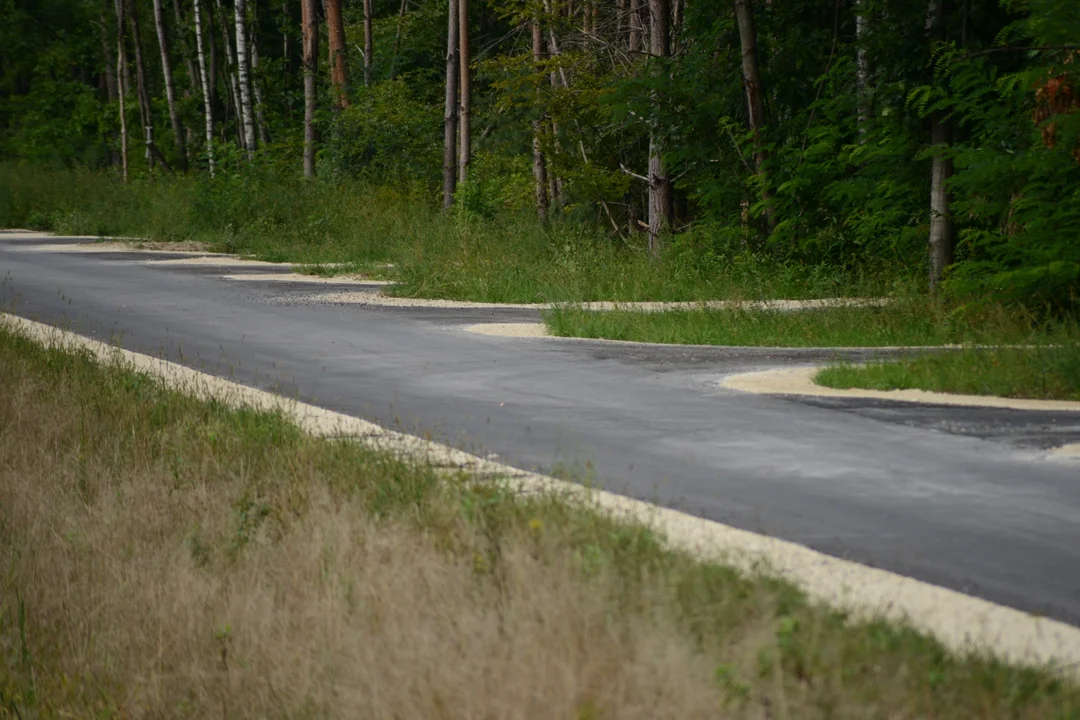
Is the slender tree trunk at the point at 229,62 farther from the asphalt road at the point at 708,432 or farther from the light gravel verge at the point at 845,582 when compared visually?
the light gravel verge at the point at 845,582

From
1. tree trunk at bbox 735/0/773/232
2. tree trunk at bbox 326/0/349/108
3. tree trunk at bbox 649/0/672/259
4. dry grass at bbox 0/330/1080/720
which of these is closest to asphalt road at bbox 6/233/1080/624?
dry grass at bbox 0/330/1080/720

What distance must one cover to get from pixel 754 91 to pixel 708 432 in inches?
464

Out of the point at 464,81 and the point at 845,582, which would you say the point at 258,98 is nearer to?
the point at 464,81

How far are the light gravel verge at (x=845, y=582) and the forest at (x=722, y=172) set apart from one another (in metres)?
7.66

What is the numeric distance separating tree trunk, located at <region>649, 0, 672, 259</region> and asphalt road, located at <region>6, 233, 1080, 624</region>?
5733mm

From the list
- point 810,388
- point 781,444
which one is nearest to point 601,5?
point 810,388

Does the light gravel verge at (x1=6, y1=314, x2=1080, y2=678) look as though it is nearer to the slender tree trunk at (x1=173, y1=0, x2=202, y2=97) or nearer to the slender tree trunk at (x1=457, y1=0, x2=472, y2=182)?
the slender tree trunk at (x1=457, y1=0, x2=472, y2=182)

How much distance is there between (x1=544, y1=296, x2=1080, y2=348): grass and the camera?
48.3 ft

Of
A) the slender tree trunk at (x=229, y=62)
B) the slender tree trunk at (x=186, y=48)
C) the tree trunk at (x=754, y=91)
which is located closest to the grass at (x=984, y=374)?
the tree trunk at (x=754, y=91)

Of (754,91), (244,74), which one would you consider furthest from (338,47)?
(754,91)

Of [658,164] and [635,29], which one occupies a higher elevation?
[635,29]

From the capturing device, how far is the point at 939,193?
1705 centimetres

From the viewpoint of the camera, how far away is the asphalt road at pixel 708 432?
23.2 ft

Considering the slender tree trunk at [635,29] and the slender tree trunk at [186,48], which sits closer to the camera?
the slender tree trunk at [635,29]
